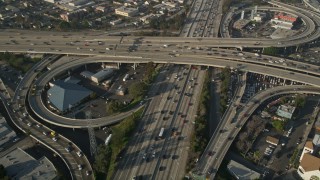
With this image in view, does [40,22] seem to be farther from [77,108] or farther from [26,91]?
[77,108]

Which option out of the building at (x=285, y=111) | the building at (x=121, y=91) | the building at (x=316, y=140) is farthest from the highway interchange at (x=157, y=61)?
the building at (x=316, y=140)

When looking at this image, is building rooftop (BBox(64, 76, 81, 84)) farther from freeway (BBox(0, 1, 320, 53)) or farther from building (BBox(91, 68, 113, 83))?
freeway (BBox(0, 1, 320, 53))

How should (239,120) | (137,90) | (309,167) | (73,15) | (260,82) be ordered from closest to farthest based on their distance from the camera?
(309,167)
(239,120)
(137,90)
(260,82)
(73,15)

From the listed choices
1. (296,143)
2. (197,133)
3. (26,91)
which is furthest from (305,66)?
(26,91)

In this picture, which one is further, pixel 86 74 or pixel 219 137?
pixel 86 74

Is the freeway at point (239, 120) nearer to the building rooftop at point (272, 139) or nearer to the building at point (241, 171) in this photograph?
the building at point (241, 171)

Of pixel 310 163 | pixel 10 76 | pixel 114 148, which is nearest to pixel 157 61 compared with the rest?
pixel 114 148

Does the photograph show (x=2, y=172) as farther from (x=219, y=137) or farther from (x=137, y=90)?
(x=219, y=137)

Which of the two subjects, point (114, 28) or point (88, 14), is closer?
point (114, 28)
